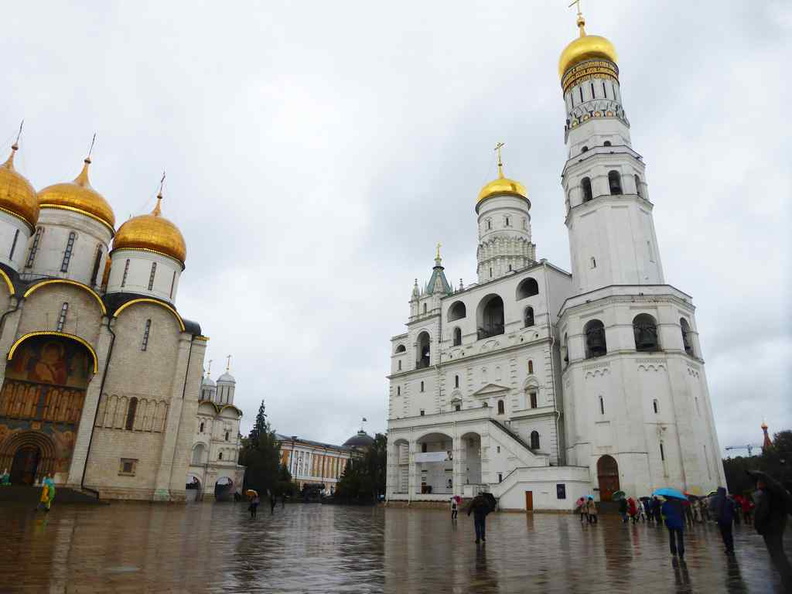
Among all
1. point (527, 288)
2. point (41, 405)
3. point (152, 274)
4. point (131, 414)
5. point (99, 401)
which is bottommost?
point (131, 414)

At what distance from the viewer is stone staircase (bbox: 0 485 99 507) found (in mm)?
Answer: 22281

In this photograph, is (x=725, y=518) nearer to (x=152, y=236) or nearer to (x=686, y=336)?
(x=686, y=336)

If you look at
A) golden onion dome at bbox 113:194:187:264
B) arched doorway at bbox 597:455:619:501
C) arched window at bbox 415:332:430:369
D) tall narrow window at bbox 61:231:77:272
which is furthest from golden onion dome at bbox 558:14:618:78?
tall narrow window at bbox 61:231:77:272

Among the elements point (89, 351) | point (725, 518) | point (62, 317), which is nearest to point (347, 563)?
point (725, 518)

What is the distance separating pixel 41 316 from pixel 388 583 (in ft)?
91.0

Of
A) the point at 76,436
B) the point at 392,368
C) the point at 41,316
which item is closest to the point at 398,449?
the point at 392,368

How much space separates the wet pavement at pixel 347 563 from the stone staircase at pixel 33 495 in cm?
1264

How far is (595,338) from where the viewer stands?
2988cm

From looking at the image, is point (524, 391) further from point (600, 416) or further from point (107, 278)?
point (107, 278)

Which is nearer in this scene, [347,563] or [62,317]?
[347,563]

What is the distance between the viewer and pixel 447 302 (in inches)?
1681

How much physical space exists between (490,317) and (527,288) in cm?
461

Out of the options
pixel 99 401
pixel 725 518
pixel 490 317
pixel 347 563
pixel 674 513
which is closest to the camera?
pixel 347 563

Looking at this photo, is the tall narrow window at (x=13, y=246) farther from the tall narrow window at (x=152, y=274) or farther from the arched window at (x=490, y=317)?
the arched window at (x=490, y=317)
